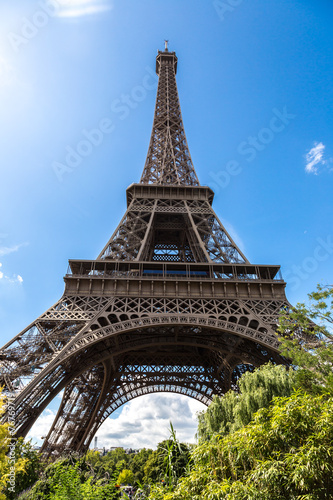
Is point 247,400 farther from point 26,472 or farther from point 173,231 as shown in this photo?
point 173,231

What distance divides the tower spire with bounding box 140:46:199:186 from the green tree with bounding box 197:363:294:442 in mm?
20907

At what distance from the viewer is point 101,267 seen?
21781 millimetres

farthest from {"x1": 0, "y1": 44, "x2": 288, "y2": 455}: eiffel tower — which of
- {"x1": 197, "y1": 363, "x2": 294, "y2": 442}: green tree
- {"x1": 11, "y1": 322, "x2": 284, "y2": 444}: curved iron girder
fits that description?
{"x1": 197, "y1": 363, "x2": 294, "y2": 442}: green tree

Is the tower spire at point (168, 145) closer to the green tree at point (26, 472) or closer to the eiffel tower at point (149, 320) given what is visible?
the eiffel tower at point (149, 320)

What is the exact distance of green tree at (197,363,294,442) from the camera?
1262 cm

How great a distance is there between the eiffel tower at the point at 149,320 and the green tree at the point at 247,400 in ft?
12.0

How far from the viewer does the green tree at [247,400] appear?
12.6 m

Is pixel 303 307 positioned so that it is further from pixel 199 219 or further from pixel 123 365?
pixel 123 365

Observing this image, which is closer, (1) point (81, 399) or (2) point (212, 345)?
(2) point (212, 345)

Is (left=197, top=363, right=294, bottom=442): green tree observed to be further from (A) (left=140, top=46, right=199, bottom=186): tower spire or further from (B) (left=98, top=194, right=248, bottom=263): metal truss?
(A) (left=140, top=46, right=199, bottom=186): tower spire

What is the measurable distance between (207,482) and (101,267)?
1645 centimetres

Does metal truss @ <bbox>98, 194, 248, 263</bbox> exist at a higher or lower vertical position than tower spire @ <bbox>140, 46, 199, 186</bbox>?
lower

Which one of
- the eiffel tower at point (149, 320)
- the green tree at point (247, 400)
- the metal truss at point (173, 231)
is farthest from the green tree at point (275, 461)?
the metal truss at point (173, 231)

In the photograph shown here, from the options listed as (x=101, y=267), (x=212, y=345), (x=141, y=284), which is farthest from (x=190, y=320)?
(x=101, y=267)
